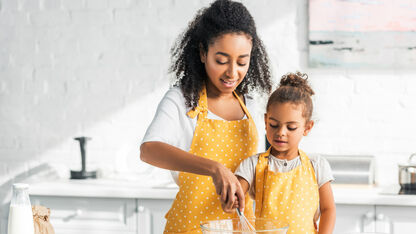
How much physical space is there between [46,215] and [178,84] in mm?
454

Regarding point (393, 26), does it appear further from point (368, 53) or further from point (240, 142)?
point (240, 142)

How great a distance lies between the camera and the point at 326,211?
1333 millimetres

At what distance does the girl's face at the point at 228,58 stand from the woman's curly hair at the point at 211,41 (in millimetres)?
18

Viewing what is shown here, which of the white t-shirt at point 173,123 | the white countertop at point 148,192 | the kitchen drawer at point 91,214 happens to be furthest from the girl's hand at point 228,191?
the kitchen drawer at point 91,214

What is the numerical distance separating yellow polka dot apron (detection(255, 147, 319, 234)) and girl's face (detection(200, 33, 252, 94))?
0.76 feet

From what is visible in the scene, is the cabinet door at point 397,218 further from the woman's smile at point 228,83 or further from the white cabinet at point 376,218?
the woman's smile at point 228,83

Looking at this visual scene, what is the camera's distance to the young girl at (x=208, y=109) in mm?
1241

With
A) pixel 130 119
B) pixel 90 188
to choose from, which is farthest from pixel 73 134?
pixel 90 188

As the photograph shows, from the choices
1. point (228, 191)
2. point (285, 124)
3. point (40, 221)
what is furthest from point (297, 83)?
point (40, 221)

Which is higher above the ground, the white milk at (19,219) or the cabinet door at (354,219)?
the white milk at (19,219)

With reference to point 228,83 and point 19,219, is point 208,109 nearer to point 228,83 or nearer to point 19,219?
point 228,83

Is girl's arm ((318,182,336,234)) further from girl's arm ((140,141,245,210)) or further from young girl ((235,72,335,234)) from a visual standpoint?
girl's arm ((140,141,245,210))

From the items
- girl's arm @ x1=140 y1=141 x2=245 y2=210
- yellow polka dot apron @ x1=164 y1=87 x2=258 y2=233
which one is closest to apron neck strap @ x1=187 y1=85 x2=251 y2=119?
yellow polka dot apron @ x1=164 y1=87 x2=258 y2=233

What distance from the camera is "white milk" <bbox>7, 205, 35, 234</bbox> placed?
1.15 metres
